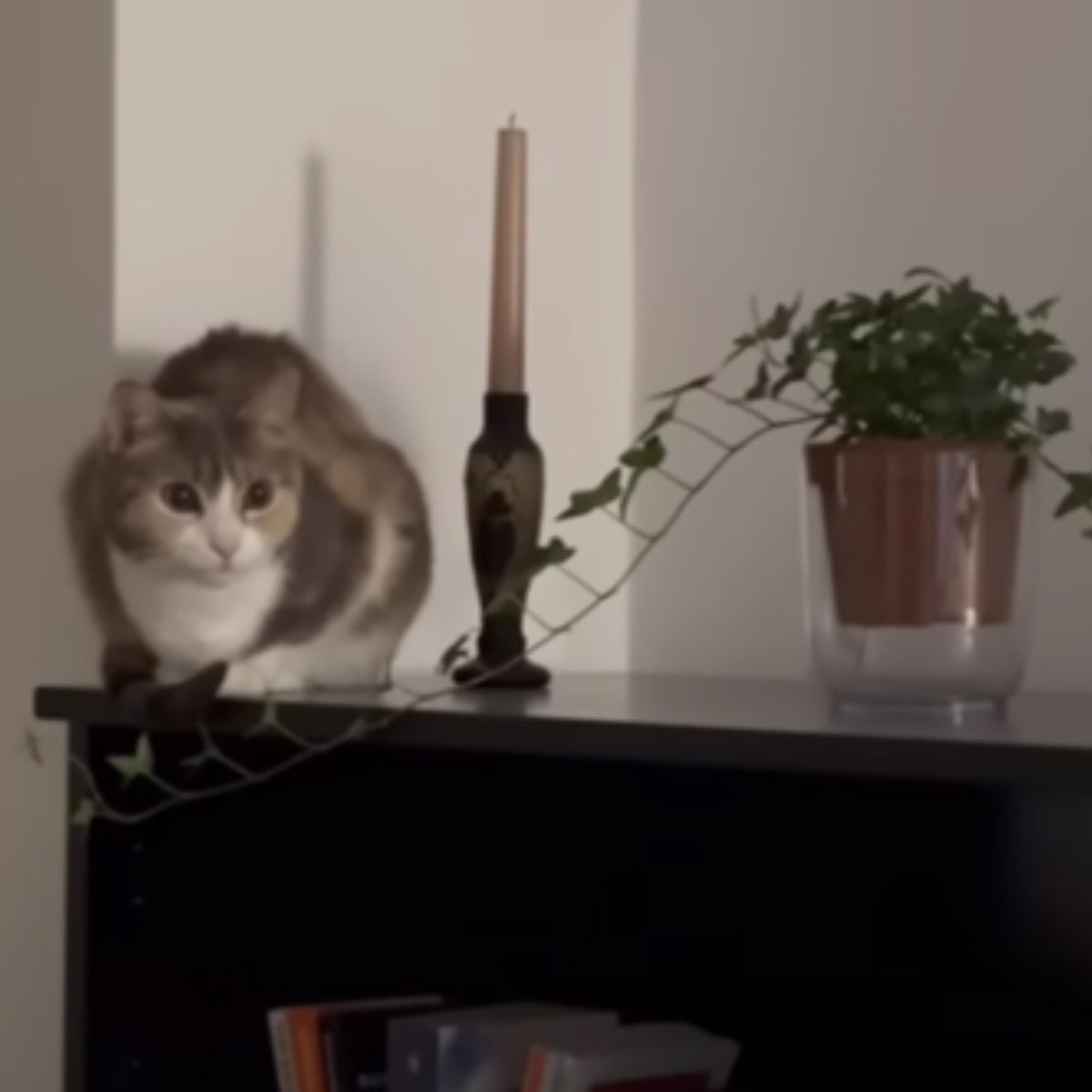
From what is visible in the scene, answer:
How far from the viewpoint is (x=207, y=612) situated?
1.41 meters

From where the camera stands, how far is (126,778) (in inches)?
54.9

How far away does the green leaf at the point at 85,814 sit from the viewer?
138 centimetres

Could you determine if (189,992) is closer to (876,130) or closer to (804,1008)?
(804,1008)

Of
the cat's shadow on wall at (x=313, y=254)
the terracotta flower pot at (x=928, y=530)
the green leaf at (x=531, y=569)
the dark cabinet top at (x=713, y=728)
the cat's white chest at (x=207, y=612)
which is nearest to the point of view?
the dark cabinet top at (x=713, y=728)

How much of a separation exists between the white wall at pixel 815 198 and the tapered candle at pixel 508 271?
11.7 inches

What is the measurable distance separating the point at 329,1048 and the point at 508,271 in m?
0.53

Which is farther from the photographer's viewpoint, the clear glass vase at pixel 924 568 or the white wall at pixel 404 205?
the white wall at pixel 404 205

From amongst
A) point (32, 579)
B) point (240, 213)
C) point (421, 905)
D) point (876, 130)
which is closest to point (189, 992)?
point (421, 905)

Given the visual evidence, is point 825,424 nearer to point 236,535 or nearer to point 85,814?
point 236,535

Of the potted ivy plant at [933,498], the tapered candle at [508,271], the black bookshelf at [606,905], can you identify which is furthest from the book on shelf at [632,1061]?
the tapered candle at [508,271]

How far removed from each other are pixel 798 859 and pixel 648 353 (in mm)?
498

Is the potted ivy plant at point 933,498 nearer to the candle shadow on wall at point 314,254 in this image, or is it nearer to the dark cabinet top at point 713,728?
the dark cabinet top at point 713,728

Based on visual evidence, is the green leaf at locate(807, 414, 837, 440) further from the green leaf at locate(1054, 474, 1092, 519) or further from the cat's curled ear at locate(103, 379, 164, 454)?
the cat's curled ear at locate(103, 379, 164, 454)

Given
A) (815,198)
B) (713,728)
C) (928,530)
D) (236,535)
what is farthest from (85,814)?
(815,198)
